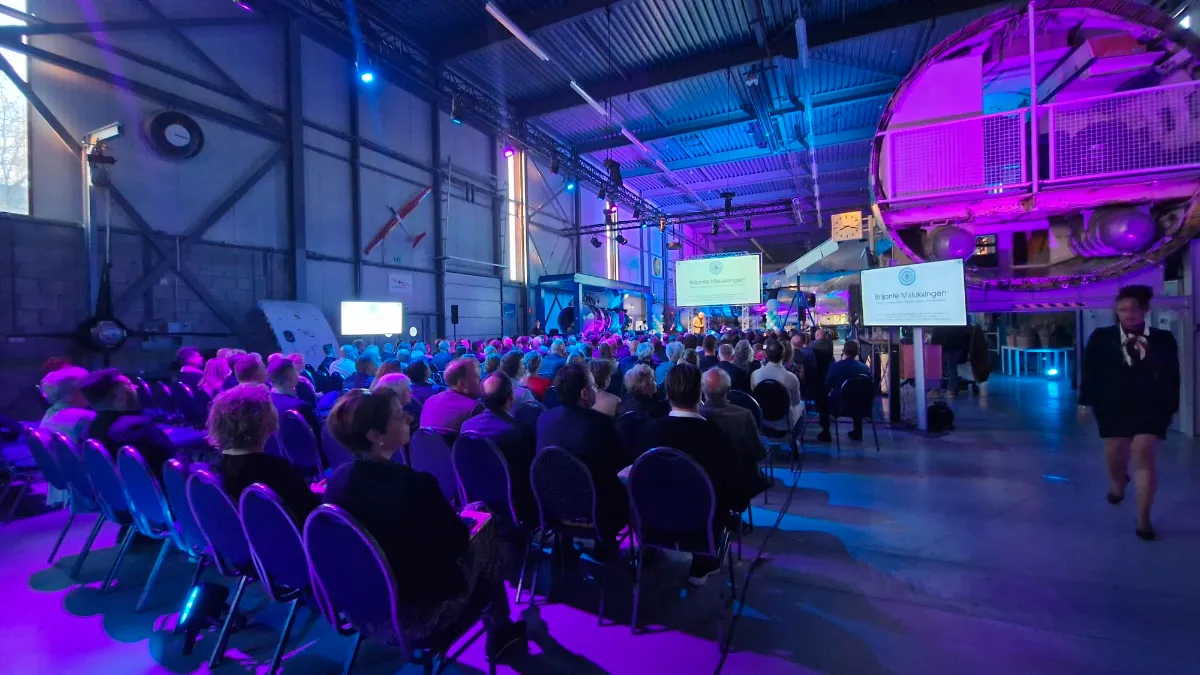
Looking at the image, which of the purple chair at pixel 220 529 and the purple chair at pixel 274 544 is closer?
the purple chair at pixel 274 544

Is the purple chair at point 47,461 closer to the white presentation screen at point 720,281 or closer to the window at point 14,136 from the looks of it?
the window at point 14,136

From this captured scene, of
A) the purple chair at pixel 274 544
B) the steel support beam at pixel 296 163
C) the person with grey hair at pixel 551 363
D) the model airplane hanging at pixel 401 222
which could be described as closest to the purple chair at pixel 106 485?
the purple chair at pixel 274 544

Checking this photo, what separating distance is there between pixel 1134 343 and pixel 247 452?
5.20 m

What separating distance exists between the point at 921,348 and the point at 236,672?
7122mm

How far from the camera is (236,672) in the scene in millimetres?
2152

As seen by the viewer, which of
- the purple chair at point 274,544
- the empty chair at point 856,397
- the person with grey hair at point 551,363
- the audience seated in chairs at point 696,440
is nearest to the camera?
the purple chair at point 274,544

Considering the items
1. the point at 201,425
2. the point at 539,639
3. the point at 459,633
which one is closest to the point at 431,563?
the point at 459,633

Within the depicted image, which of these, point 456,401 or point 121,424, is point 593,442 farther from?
point 121,424

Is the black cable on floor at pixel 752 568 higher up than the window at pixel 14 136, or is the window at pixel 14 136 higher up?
the window at pixel 14 136

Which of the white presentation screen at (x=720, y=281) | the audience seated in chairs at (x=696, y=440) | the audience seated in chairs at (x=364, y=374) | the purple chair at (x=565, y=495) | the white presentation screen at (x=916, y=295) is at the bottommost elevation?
the purple chair at (x=565, y=495)

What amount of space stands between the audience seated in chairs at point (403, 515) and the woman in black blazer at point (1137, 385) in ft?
13.7

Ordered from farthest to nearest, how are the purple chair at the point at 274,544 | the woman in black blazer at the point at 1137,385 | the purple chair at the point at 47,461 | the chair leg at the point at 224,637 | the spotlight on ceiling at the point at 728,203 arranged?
the spotlight on ceiling at the point at 728,203, the woman in black blazer at the point at 1137,385, the purple chair at the point at 47,461, the chair leg at the point at 224,637, the purple chair at the point at 274,544

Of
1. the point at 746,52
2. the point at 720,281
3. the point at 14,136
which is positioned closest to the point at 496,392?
the point at 720,281

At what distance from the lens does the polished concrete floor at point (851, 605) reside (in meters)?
2.15
